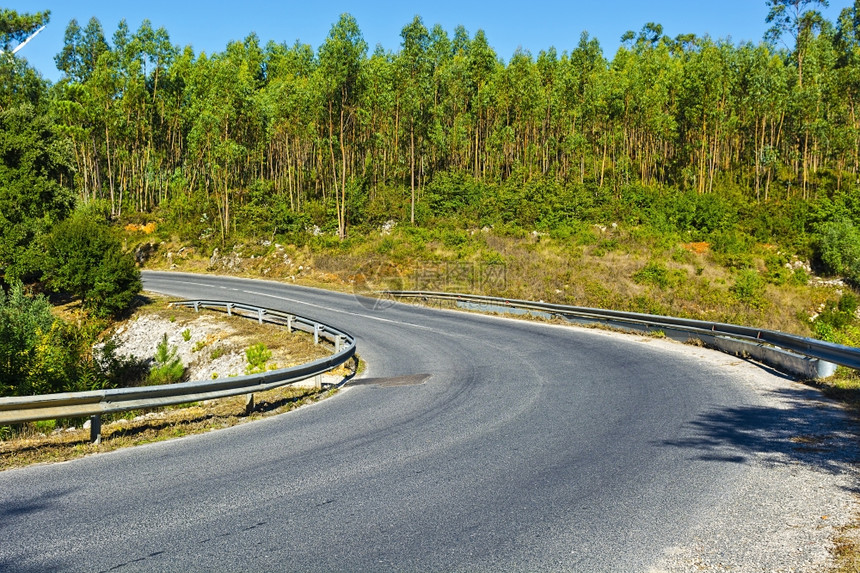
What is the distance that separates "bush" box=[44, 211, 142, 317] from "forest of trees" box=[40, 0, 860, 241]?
734 inches

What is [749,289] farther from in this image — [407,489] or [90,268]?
[90,268]

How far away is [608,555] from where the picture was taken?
13.6 ft

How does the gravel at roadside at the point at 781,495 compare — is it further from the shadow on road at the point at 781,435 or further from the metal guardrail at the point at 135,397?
the metal guardrail at the point at 135,397

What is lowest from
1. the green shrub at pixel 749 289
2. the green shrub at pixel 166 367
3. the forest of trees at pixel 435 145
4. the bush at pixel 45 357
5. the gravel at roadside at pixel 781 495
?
the green shrub at pixel 166 367

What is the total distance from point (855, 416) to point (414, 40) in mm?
50550

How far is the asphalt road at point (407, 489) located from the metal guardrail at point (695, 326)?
181 cm

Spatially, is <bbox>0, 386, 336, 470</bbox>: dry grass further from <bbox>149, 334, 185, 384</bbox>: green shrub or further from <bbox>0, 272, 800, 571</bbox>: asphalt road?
<bbox>149, 334, 185, 384</bbox>: green shrub

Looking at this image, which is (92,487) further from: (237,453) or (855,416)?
(855,416)

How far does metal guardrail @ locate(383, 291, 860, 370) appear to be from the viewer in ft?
32.6

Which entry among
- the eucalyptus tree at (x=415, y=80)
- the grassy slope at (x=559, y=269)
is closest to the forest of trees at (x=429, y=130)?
the eucalyptus tree at (x=415, y=80)

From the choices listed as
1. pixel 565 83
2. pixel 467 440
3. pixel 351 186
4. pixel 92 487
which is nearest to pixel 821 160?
pixel 565 83

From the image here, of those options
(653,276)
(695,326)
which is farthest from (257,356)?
(653,276)

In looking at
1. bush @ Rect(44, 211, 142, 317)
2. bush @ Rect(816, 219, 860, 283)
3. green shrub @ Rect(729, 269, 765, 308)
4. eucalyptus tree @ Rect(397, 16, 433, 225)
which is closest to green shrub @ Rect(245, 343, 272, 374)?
bush @ Rect(44, 211, 142, 317)

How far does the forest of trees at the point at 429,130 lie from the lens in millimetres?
47281
